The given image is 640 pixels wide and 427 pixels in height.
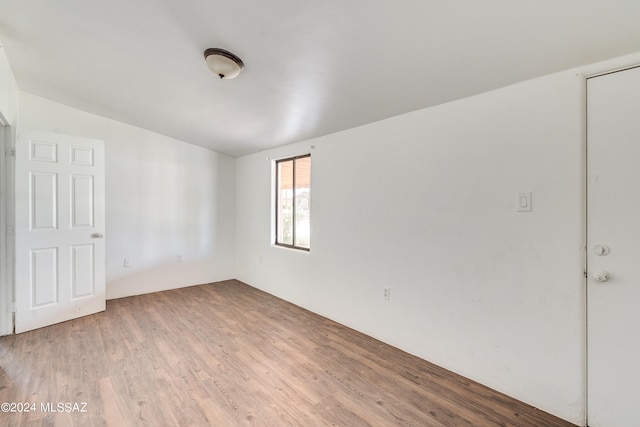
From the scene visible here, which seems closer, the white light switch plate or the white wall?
the white light switch plate

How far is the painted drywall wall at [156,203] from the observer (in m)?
3.74

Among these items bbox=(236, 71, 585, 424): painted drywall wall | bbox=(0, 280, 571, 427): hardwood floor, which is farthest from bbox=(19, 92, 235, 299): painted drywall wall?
bbox=(236, 71, 585, 424): painted drywall wall

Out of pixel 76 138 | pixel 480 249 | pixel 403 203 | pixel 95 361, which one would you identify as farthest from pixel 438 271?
pixel 76 138

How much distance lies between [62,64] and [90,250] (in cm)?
198

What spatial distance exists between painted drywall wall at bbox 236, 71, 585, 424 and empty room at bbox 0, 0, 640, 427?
0.05ft

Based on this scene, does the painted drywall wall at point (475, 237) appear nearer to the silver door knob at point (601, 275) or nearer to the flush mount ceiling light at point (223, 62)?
the silver door knob at point (601, 275)

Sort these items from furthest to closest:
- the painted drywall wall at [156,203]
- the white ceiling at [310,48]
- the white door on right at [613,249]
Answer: the painted drywall wall at [156,203], the white door on right at [613,249], the white ceiling at [310,48]

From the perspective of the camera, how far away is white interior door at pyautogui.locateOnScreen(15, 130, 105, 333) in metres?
2.86

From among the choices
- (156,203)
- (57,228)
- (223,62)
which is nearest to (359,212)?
(223,62)

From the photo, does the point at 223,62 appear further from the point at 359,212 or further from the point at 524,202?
the point at 524,202

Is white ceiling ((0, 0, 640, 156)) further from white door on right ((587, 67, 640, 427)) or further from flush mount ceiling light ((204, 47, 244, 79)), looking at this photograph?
white door on right ((587, 67, 640, 427))

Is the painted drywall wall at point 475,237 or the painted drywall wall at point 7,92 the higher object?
the painted drywall wall at point 7,92

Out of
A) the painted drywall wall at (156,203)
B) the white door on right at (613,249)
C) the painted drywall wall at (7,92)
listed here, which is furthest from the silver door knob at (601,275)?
the painted drywall wall at (156,203)

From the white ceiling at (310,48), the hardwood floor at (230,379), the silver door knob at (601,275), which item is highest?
the white ceiling at (310,48)
